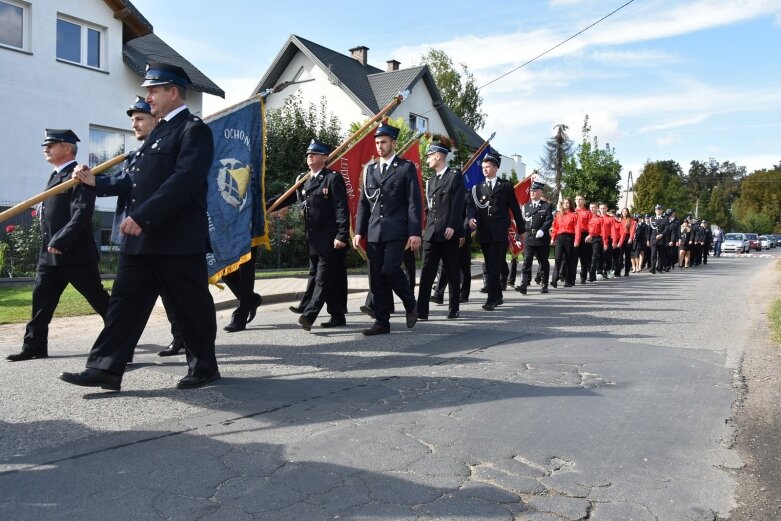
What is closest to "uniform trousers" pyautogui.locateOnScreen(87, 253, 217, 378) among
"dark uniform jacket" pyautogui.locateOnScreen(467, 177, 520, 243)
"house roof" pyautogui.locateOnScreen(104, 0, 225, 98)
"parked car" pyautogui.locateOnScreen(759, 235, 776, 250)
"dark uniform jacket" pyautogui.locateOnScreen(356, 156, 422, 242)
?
"dark uniform jacket" pyautogui.locateOnScreen(356, 156, 422, 242)

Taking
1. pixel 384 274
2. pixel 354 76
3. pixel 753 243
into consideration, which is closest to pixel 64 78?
pixel 384 274

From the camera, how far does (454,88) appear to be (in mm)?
55344

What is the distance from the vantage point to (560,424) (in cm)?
420

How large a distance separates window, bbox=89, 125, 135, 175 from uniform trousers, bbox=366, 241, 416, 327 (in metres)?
15.3

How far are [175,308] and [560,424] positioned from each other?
A: 2.60 metres

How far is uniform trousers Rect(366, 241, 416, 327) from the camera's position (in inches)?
292

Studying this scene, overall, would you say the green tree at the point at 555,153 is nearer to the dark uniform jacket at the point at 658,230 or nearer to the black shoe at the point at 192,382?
the dark uniform jacket at the point at 658,230

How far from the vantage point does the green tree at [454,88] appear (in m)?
55.4

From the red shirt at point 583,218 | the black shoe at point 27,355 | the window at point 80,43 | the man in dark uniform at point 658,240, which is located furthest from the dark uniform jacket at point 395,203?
the man in dark uniform at point 658,240

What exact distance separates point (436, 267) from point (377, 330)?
1641mm

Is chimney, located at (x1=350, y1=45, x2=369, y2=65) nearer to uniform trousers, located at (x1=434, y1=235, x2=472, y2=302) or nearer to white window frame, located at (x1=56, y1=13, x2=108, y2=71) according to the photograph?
white window frame, located at (x1=56, y1=13, x2=108, y2=71)

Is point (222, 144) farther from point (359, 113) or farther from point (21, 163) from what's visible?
point (359, 113)

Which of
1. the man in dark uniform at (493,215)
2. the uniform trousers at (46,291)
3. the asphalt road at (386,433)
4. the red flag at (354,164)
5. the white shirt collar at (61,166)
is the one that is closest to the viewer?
the asphalt road at (386,433)

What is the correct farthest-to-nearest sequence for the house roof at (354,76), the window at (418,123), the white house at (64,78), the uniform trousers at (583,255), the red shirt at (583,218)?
the window at (418,123) → the house roof at (354,76) → the white house at (64,78) → the uniform trousers at (583,255) → the red shirt at (583,218)
